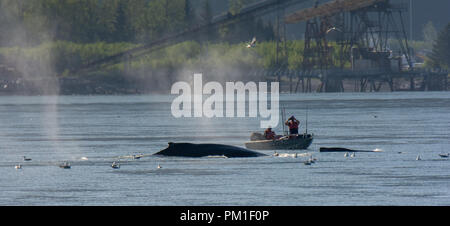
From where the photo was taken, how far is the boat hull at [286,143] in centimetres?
8531

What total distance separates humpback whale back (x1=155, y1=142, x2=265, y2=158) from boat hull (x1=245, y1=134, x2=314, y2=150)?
3.00 m

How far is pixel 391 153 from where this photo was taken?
275ft

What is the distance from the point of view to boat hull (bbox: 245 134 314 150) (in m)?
85.3

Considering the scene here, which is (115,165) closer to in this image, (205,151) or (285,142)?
(205,151)

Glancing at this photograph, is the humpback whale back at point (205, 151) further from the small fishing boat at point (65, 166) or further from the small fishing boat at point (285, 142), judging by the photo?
the small fishing boat at point (65, 166)

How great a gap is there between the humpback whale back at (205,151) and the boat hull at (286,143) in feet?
9.86

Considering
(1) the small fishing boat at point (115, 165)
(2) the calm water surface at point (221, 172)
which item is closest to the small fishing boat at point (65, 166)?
(2) the calm water surface at point (221, 172)

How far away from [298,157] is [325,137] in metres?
25.0

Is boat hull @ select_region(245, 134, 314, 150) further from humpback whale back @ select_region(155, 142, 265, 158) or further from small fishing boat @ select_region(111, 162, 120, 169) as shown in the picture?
small fishing boat @ select_region(111, 162, 120, 169)

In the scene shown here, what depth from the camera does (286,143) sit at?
85.6 m

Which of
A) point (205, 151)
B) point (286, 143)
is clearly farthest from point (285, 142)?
point (205, 151)

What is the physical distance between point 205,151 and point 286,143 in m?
6.66

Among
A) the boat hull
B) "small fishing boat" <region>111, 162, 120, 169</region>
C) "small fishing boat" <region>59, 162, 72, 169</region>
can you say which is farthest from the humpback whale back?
"small fishing boat" <region>59, 162, 72, 169</region>
